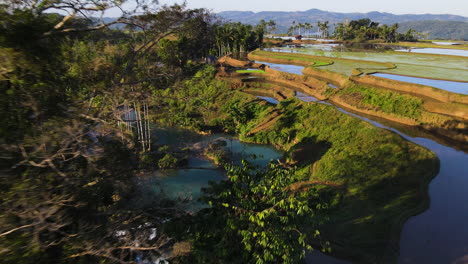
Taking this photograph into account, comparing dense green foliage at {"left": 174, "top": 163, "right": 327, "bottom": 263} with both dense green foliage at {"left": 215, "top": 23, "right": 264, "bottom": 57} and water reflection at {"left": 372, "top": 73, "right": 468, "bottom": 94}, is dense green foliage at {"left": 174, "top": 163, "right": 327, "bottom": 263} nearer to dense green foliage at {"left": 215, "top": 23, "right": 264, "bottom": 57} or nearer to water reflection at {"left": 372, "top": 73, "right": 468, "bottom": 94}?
water reflection at {"left": 372, "top": 73, "right": 468, "bottom": 94}

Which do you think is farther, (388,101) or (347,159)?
(388,101)

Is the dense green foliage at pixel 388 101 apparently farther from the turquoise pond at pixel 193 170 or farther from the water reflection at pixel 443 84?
the turquoise pond at pixel 193 170

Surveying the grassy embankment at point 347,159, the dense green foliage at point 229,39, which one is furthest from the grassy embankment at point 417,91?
the dense green foliage at point 229,39

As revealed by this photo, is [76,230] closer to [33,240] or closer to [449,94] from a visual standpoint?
[33,240]

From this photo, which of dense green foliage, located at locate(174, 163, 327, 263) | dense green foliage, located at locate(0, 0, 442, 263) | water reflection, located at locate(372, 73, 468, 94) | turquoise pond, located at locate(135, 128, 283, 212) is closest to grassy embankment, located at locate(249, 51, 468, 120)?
water reflection, located at locate(372, 73, 468, 94)

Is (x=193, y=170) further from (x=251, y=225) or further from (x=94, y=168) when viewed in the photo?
(x=94, y=168)

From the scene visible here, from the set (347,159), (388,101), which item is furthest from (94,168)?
(388,101)
